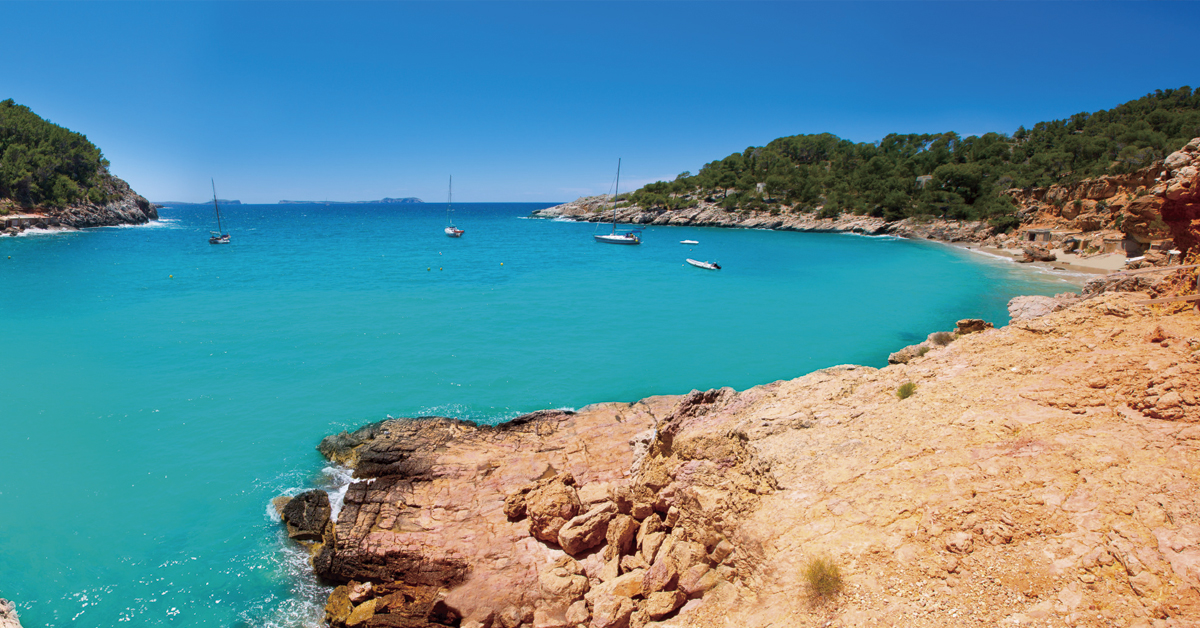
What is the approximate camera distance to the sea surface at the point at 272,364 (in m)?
10.2

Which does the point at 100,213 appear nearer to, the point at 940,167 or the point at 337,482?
the point at 337,482

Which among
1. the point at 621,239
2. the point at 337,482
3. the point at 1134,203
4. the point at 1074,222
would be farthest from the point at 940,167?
the point at 337,482

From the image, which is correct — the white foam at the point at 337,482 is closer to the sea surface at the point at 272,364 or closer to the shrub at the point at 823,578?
the sea surface at the point at 272,364

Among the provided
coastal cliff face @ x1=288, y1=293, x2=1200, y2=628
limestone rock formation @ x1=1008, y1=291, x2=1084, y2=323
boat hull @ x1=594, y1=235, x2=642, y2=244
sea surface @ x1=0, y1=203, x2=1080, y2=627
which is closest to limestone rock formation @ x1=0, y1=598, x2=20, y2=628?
sea surface @ x1=0, y1=203, x2=1080, y2=627

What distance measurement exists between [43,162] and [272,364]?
91.7 m

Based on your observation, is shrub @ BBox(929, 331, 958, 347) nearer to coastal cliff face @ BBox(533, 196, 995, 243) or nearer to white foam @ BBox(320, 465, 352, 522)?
white foam @ BBox(320, 465, 352, 522)

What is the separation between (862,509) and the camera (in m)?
5.75

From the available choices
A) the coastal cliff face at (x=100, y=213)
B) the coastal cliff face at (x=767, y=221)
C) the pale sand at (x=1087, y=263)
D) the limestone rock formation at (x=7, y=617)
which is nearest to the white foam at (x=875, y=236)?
the coastal cliff face at (x=767, y=221)

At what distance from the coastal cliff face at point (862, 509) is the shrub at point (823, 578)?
77 mm

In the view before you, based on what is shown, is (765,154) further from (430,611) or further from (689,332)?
(430,611)

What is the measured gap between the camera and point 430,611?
8.14m

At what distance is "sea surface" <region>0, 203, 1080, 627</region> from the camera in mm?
10164

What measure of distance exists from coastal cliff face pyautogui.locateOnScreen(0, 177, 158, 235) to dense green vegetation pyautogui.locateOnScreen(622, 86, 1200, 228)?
97.9m

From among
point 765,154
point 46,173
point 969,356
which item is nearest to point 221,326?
point 969,356
